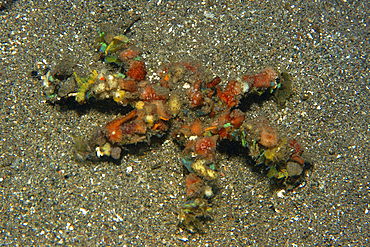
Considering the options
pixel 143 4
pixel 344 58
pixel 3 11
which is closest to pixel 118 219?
pixel 143 4

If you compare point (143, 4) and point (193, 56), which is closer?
point (193, 56)

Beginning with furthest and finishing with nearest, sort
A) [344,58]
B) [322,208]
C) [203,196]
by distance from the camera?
[344,58], [322,208], [203,196]

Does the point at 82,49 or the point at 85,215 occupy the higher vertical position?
the point at 82,49

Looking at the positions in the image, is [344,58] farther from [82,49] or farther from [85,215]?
[85,215]

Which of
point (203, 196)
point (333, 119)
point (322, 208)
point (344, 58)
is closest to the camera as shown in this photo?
point (203, 196)

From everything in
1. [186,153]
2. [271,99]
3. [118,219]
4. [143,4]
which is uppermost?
[143,4]

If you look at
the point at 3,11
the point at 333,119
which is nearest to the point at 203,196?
the point at 333,119

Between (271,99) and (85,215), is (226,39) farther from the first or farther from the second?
(85,215)
